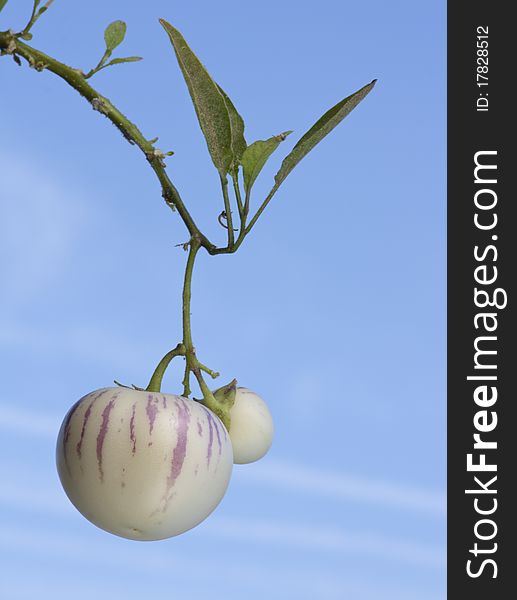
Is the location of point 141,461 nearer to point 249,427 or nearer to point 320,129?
point 249,427

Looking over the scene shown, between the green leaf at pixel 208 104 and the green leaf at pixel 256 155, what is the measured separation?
24 mm

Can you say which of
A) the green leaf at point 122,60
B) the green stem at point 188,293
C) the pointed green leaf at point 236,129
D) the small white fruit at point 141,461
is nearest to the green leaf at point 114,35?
the green leaf at point 122,60

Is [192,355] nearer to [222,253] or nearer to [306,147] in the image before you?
[222,253]

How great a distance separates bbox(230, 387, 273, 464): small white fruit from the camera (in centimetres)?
110

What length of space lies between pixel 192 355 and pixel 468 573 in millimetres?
926

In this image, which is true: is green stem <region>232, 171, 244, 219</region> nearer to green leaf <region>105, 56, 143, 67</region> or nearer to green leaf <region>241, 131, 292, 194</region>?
green leaf <region>241, 131, 292, 194</region>

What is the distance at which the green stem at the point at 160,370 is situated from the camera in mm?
938

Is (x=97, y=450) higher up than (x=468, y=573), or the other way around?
(x=468, y=573)

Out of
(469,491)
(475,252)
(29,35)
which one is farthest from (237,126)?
(469,491)

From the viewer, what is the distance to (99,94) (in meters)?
0.95

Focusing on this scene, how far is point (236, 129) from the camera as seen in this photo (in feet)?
3.14

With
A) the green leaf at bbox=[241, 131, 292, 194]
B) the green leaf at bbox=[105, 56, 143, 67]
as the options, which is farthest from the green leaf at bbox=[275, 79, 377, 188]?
the green leaf at bbox=[105, 56, 143, 67]

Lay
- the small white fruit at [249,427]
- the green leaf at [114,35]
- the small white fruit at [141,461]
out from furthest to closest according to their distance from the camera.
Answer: the small white fruit at [249,427], the green leaf at [114,35], the small white fruit at [141,461]

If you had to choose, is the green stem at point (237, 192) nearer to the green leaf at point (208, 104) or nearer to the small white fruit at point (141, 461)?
the green leaf at point (208, 104)
